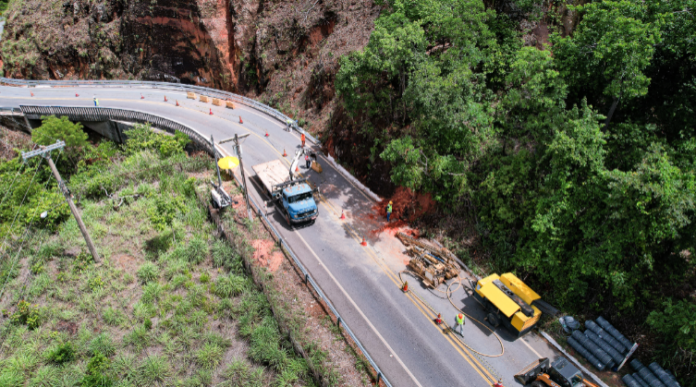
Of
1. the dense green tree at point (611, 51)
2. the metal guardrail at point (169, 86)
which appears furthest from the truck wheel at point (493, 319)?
the metal guardrail at point (169, 86)

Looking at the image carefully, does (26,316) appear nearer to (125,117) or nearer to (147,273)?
(147,273)

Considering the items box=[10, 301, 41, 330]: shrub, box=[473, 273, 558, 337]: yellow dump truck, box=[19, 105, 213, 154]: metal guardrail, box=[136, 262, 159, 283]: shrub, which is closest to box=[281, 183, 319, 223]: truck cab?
box=[136, 262, 159, 283]: shrub

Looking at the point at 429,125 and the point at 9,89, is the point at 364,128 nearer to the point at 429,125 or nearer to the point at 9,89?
the point at 429,125

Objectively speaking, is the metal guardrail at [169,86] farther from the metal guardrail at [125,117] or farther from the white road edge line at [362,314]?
the white road edge line at [362,314]

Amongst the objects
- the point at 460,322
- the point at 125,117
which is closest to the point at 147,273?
the point at 460,322

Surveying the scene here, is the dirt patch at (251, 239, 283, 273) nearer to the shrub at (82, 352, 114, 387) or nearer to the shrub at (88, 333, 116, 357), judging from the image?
the shrub at (88, 333, 116, 357)

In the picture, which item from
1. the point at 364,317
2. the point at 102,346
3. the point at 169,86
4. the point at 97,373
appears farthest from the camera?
the point at 169,86

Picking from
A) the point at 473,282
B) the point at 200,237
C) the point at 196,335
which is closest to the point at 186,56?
the point at 200,237
